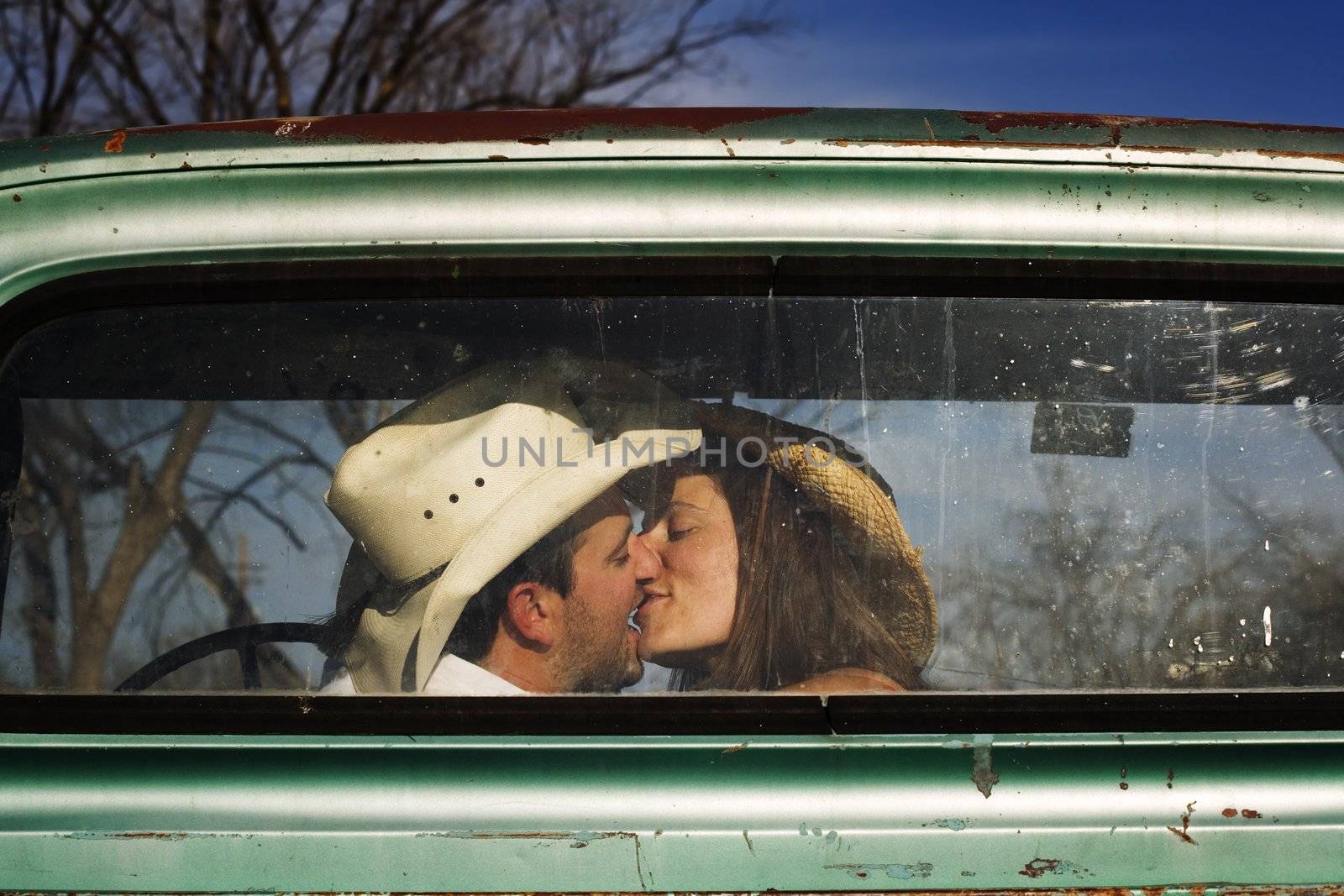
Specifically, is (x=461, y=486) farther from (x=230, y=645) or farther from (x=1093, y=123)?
(x=1093, y=123)

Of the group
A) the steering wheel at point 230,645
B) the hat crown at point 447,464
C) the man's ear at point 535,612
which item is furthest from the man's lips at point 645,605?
the steering wheel at point 230,645

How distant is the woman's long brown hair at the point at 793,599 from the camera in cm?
164

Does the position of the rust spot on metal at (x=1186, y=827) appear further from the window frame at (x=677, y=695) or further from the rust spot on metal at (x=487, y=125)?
the rust spot on metal at (x=487, y=125)

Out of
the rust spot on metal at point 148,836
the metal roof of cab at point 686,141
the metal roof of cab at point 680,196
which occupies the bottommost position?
the rust spot on metal at point 148,836

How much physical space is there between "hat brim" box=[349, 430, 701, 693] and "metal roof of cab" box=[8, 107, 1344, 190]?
0.42 metres

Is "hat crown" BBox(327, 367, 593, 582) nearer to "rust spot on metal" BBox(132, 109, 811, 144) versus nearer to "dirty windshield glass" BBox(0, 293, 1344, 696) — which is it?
"dirty windshield glass" BBox(0, 293, 1344, 696)

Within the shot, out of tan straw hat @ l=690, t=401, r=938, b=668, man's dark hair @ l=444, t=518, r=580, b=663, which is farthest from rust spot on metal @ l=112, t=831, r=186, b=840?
tan straw hat @ l=690, t=401, r=938, b=668

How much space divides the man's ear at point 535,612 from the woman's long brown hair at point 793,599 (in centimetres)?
19

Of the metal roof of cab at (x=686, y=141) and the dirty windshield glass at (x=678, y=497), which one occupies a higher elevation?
the metal roof of cab at (x=686, y=141)

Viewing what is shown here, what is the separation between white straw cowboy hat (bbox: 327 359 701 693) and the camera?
167 centimetres

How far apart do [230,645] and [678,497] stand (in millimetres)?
664

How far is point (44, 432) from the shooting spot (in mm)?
1702

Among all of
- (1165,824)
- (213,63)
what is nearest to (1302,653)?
(1165,824)

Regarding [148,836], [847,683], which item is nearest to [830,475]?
[847,683]
